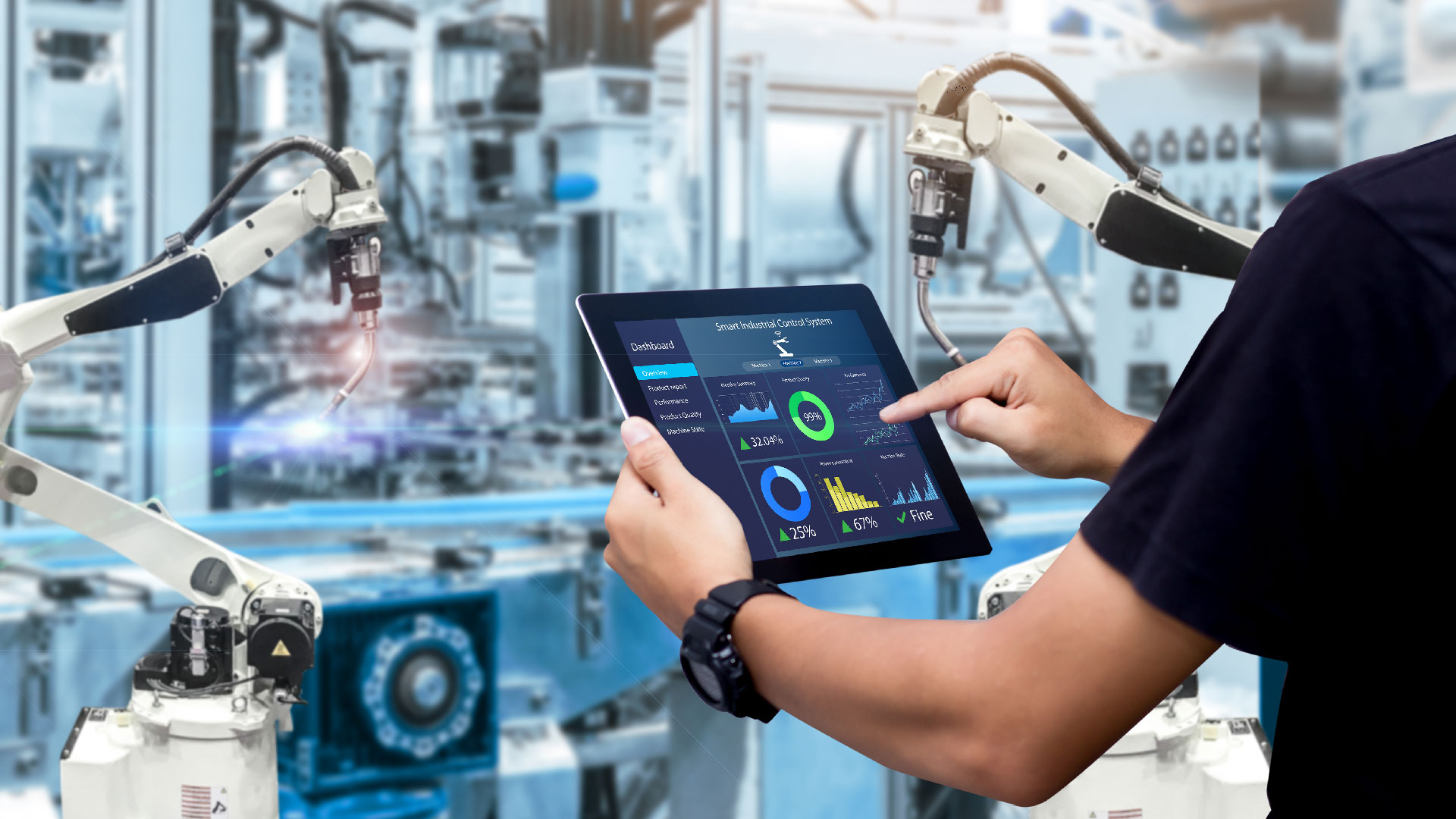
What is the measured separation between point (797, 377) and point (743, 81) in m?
2.18

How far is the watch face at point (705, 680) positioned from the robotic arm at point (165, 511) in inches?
43.7

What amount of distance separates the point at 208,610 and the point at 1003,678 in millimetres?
1476

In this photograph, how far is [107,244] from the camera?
2732mm

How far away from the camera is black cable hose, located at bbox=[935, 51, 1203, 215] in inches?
70.3

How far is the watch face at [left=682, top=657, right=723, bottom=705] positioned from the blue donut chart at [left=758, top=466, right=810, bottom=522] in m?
0.31

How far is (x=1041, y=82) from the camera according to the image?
1876mm

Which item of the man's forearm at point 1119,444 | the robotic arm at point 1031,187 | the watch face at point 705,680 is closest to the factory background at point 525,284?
the robotic arm at point 1031,187

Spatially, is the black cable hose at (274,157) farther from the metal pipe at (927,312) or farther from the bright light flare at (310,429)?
the bright light flare at (310,429)

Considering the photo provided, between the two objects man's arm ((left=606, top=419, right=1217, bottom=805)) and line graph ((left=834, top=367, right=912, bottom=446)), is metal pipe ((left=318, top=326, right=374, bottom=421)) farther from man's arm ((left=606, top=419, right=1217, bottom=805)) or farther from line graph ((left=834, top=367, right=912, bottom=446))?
man's arm ((left=606, top=419, right=1217, bottom=805))

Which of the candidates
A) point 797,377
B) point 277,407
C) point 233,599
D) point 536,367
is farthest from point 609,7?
point 797,377

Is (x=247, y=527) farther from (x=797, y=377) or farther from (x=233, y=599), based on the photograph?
(x=797, y=377)

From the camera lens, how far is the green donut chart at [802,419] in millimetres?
1228

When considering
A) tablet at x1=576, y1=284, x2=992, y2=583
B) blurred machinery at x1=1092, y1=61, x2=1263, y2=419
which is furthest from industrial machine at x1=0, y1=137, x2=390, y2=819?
blurred machinery at x1=1092, y1=61, x2=1263, y2=419

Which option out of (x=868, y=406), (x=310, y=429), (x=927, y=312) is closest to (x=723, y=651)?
(x=868, y=406)
